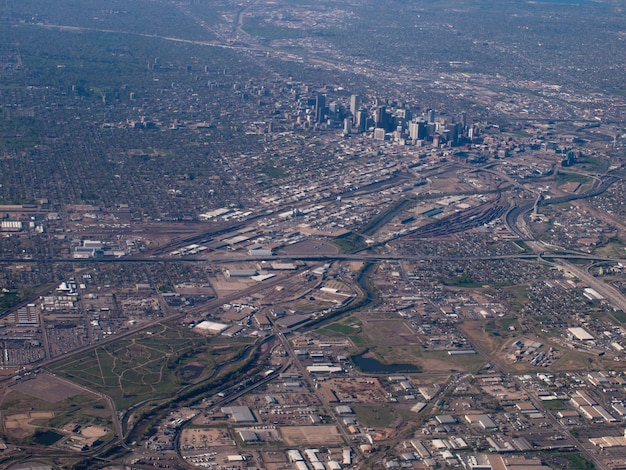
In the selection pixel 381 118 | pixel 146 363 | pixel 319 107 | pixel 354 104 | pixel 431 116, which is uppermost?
pixel 146 363

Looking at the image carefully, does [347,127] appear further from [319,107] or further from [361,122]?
[319,107]

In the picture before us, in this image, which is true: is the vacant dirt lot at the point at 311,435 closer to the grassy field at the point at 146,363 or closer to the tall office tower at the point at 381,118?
the grassy field at the point at 146,363

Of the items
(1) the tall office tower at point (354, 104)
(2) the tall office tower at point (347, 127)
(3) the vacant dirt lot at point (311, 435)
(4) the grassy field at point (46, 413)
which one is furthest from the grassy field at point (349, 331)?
(1) the tall office tower at point (354, 104)

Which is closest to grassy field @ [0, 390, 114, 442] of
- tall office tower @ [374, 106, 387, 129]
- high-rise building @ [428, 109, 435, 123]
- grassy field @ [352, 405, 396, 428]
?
grassy field @ [352, 405, 396, 428]

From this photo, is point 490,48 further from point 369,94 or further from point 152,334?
point 152,334

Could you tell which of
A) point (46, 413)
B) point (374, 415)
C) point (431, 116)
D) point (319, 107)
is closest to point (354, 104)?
point (319, 107)

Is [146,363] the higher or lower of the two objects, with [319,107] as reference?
higher

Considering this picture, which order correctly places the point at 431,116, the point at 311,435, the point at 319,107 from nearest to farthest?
the point at 311,435
the point at 431,116
the point at 319,107
